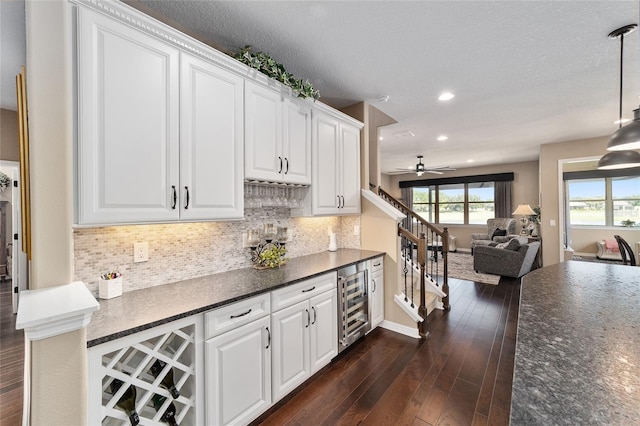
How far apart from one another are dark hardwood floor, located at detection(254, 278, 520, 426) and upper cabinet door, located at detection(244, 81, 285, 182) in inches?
70.7

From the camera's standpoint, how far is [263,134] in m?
2.23

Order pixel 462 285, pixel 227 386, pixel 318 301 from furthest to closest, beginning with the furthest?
1. pixel 462 285
2. pixel 318 301
3. pixel 227 386

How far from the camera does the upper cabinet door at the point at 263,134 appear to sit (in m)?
2.11

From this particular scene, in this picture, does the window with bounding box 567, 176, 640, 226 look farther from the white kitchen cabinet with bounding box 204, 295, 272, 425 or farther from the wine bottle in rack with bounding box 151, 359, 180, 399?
the wine bottle in rack with bounding box 151, 359, 180, 399

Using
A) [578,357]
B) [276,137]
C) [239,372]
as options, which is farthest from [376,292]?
[578,357]

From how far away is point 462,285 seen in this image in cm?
507

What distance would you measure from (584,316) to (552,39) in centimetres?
220

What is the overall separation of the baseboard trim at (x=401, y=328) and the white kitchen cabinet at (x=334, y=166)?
1.43 metres

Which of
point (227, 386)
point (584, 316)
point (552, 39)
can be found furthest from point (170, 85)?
point (552, 39)

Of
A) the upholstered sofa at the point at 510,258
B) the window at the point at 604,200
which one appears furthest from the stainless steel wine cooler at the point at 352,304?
the window at the point at 604,200

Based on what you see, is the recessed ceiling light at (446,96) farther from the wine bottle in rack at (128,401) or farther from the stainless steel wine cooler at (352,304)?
the wine bottle in rack at (128,401)

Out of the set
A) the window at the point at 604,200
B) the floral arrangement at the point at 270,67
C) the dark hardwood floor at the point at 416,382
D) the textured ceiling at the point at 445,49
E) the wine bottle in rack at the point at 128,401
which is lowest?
the dark hardwood floor at the point at 416,382

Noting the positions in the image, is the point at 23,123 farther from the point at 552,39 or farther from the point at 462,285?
the point at 462,285

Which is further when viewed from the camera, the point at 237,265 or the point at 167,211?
the point at 237,265
